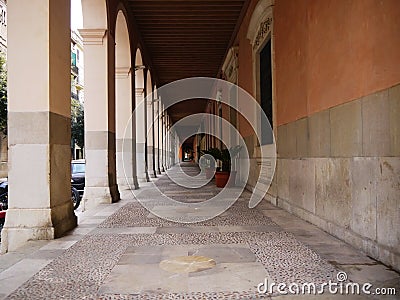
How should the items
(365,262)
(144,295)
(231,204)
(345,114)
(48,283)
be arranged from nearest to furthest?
(144,295)
(48,283)
(365,262)
(345,114)
(231,204)

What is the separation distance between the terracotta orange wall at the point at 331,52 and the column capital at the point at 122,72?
4500 millimetres

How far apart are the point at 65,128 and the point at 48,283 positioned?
8.19 ft

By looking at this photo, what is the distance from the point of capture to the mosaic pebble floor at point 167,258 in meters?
2.63

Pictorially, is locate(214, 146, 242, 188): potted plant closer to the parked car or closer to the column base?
the parked car

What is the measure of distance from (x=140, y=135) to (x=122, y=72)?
12.0 ft

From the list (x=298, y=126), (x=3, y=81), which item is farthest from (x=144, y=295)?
(x=3, y=81)

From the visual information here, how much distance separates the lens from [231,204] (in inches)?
283

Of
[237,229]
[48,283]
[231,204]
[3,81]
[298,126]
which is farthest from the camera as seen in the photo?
[3,81]

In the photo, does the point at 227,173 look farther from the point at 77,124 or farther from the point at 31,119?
the point at 77,124

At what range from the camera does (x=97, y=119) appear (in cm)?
736

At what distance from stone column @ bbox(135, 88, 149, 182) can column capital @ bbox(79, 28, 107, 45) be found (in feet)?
19.1

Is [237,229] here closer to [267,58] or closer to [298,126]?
[298,126]
